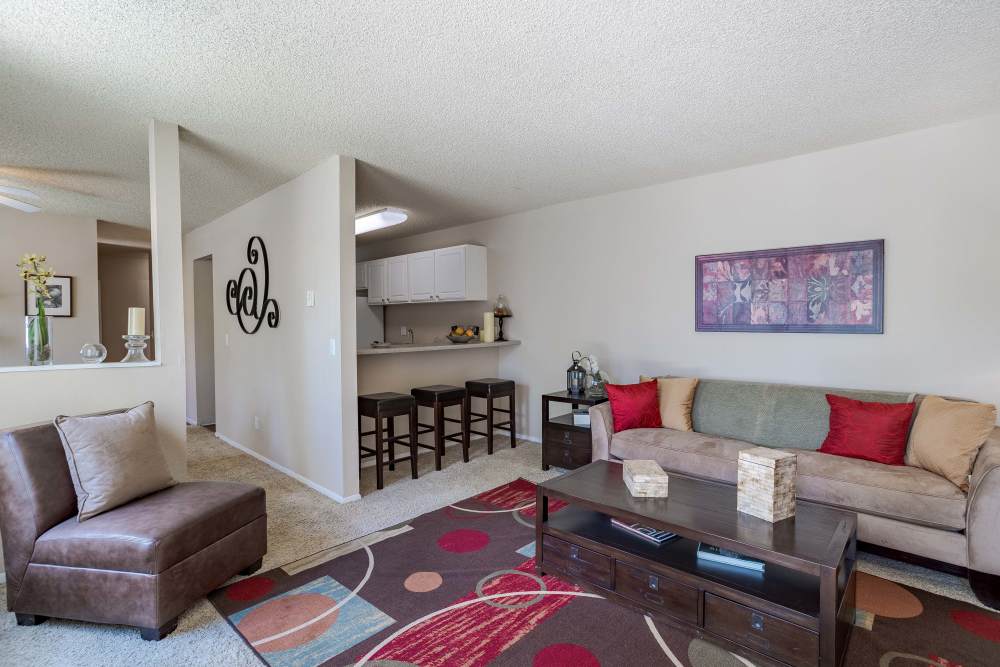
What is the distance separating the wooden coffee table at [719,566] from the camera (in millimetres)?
1740

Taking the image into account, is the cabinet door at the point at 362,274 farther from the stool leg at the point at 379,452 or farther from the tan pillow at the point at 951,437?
the tan pillow at the point at 951,437

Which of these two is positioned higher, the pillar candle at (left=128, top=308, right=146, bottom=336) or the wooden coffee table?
the pillar candle at (left=128, top=308, right=146, bottom=336)

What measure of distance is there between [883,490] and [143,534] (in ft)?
11.3

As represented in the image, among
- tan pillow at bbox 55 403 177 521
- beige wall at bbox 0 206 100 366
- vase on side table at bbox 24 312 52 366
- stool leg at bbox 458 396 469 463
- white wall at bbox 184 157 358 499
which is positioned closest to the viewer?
tan pillow at bbox 55 403 177 521

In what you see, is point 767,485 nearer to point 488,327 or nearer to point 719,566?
point 719,566

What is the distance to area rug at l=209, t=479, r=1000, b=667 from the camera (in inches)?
73.3

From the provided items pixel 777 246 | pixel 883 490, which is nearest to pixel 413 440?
pixel 883 490

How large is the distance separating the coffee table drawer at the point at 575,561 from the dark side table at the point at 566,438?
151 cm

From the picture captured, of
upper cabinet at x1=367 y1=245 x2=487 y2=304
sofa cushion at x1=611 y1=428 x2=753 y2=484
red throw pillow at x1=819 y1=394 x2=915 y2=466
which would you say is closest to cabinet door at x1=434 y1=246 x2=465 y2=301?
upper cabinet at x1=367 y1=245 x2=487 y2=304

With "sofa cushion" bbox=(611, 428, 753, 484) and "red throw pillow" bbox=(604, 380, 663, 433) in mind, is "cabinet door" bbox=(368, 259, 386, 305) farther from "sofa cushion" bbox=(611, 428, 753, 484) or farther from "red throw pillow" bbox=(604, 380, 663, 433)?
"sofa cushion" bbox=(611, 428, 753, 484)

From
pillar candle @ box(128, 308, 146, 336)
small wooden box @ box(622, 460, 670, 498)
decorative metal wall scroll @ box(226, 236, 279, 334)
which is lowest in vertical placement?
small wooden box @ box(622, 460, 670, 498)

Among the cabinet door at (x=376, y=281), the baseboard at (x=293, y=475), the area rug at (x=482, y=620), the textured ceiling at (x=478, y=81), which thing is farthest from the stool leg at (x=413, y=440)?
the cabinet door at (x=376, y=281)

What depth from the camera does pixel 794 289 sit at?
3.54 metres

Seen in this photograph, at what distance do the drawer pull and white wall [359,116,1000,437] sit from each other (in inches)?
89.2
